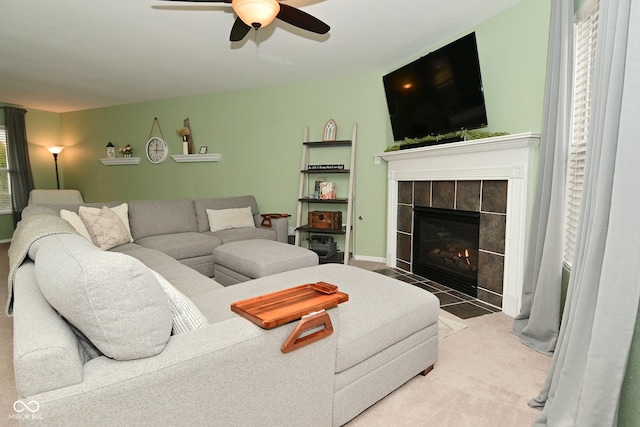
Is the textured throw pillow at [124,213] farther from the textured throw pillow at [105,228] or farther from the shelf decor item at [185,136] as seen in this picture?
the shelf decor item at [185,136]

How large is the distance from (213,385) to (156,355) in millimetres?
192

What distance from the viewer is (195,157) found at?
5.53 meters

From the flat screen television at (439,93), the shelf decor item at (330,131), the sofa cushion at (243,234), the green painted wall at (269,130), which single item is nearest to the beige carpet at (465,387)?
the green painted wall at (269,130)

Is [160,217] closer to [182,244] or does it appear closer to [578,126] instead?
[182,244]

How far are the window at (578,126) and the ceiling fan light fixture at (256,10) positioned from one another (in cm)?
189

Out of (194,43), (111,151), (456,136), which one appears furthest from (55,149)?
(456,136)

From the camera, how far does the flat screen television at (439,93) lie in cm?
295

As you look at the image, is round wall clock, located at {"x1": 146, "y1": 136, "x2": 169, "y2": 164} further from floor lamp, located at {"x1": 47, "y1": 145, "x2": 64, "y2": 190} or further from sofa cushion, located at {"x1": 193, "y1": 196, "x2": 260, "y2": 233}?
floor lamp, located at {"x1": 47, "y1": 145, "x2": 64, "y2": 190}

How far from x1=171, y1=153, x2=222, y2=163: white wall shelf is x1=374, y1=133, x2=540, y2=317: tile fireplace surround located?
10.2 feet

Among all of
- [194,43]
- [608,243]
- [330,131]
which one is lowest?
[608,243]

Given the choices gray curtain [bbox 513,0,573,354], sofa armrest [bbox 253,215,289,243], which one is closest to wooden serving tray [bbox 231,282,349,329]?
gray curtain [bbox 513,0,573,354]

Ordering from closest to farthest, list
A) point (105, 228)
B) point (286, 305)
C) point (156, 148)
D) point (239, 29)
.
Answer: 1. point (286, 305)
2. point (239, 29)
3. point (105, 228)
4. point (156, 148)

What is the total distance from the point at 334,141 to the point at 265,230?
1449mm

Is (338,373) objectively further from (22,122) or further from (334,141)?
(22,122)
